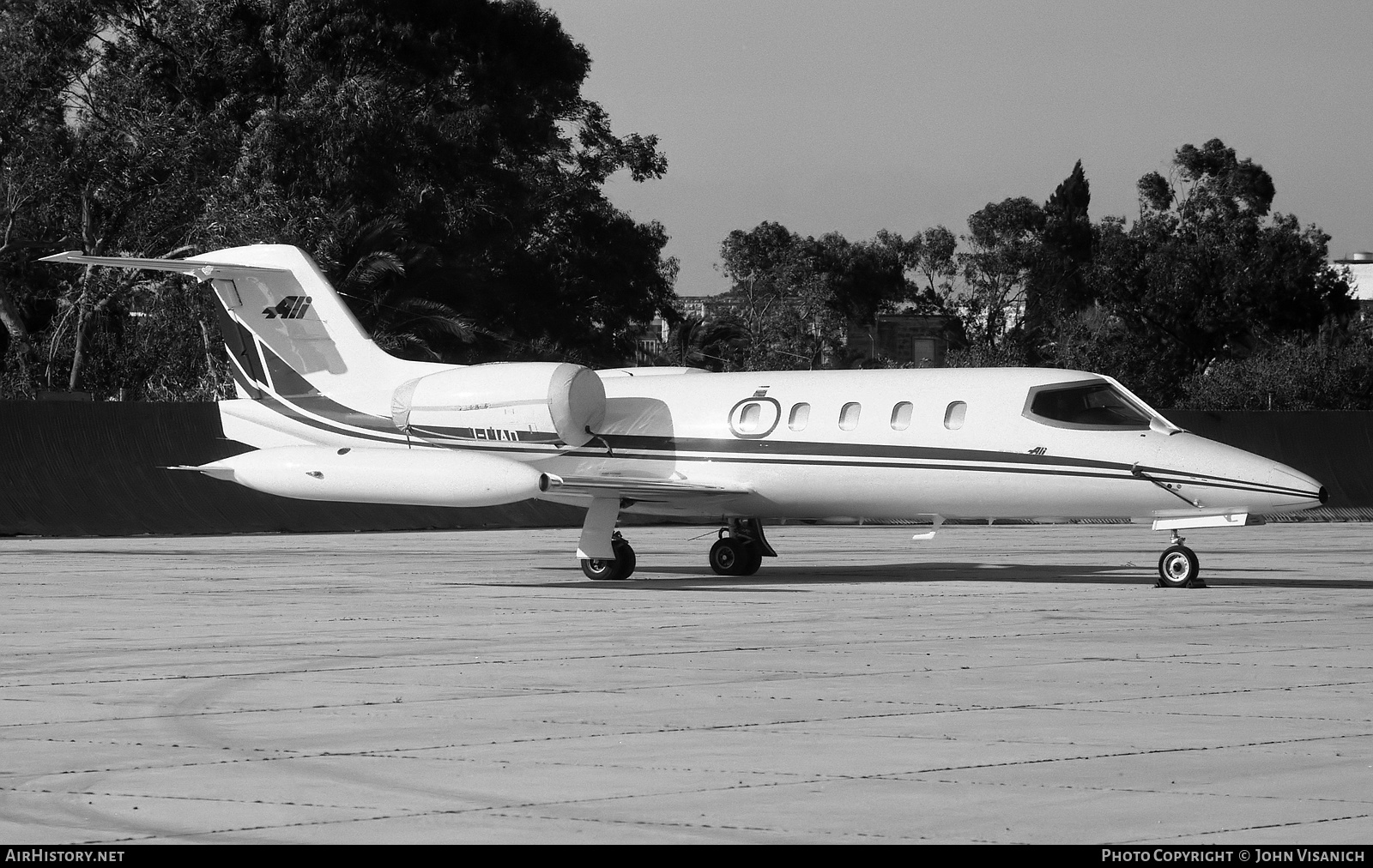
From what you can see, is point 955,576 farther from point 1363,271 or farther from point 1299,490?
point 1363,271

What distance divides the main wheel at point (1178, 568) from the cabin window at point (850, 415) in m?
3.98

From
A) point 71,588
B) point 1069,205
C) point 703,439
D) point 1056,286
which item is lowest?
point 71,588

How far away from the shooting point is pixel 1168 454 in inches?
755

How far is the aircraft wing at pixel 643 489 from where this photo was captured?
20875 millimetres

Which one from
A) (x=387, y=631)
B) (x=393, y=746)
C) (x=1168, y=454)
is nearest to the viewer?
(x=393, y=746)

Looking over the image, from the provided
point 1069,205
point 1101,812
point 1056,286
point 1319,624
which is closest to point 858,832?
point 1101,812

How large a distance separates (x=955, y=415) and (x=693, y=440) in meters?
3.48

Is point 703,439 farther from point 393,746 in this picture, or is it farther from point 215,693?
point 393,746

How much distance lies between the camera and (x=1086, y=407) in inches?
787

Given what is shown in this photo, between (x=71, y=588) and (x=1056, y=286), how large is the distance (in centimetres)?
7459

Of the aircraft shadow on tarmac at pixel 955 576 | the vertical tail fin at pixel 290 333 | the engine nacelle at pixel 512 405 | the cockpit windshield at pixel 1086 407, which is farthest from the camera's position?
→ the vertical tail fin at pixel 290 333

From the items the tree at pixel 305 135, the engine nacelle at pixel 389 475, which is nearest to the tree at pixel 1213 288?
the tree at pixel 305 135

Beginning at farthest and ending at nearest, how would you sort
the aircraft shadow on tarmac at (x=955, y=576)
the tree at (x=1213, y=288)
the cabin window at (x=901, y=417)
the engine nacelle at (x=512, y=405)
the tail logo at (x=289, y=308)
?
1. the tree at (x=1213, y=288)
2. the tail logo at (x=289, y=308)
3. the engine nacelle at (x=512, y=405)
4. the aircraft shadow on tarmac at (x=955, y=576)
5. the cabin window at (x=901, y=417)

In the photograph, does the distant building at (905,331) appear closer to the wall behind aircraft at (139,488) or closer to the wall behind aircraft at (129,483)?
the wall behind aircraft at (139,488)
